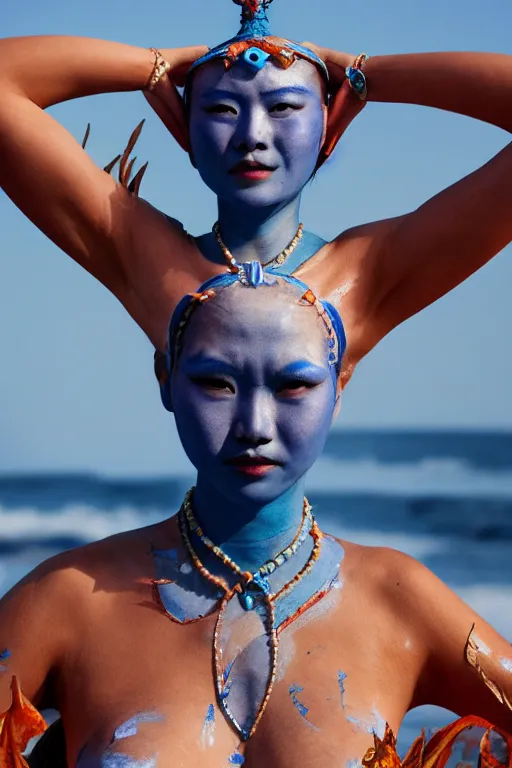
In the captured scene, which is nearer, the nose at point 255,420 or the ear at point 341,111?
the nose at point 255,420

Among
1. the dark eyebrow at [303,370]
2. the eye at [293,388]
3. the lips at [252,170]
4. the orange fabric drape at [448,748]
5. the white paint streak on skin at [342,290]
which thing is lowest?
the orange fabric drape at [448,748]

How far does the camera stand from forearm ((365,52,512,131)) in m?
3.12

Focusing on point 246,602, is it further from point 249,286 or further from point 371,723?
point 249,286

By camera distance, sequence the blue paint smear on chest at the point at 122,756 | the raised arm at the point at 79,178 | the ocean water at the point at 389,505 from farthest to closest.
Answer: the ocean water at the point at 389,505, the raised arm at the point at 79,178, the blue paint smear on chest at the point at 122,756

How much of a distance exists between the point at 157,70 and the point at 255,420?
2.92 feet

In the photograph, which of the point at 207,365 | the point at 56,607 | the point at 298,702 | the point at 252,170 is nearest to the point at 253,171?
the point at 252,170

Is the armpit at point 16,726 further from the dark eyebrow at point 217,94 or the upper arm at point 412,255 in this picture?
the dark eyebrow at point 217,94

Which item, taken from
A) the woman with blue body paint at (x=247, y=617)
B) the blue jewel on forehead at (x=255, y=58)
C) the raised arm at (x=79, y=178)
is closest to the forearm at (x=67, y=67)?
the raised arm at (x=79, y=178)

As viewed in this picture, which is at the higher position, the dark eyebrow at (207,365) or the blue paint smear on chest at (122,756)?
the dark eyebrow at (207,365)

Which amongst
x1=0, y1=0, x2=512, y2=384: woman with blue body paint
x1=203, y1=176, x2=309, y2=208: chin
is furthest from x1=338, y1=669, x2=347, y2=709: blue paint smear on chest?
x1=203, y1=176, x2=309, y2=208: chin

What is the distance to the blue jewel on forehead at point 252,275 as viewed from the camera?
277 cm

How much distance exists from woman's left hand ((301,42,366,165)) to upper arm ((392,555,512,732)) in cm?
90

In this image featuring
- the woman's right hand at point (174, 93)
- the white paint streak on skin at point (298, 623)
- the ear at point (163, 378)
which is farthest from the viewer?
the woman's right hand at point (174, 93)

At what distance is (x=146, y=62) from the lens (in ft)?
10.7
